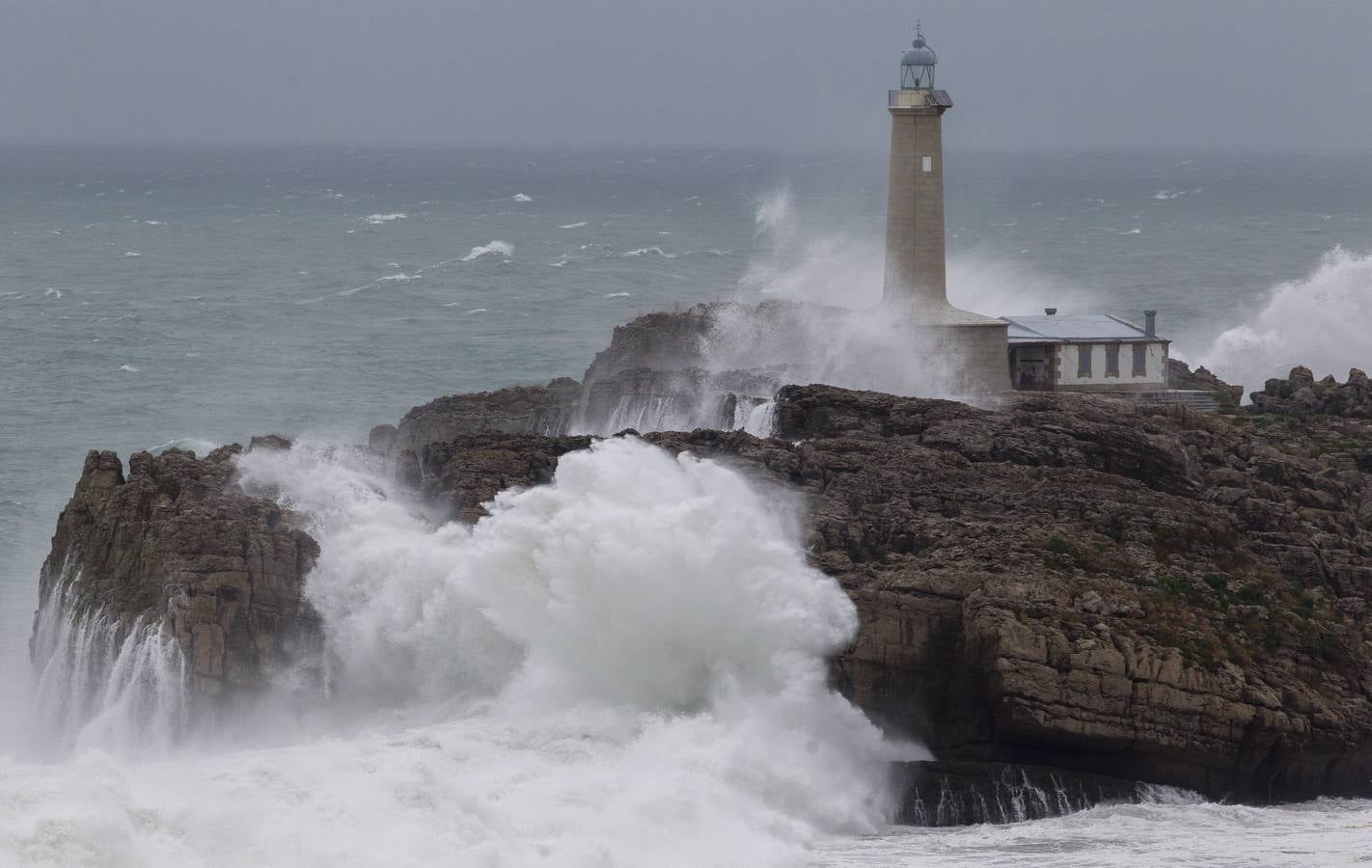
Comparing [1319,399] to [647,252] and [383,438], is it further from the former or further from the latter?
[647,252]

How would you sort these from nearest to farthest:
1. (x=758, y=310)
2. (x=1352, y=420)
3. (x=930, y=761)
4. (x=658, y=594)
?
(x=930, y=761), (x=658, y=594), (x=1352, y=420), (x=758, y=310)

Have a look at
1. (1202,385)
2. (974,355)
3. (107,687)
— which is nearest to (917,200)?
(974,355)

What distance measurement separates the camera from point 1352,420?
29531mm

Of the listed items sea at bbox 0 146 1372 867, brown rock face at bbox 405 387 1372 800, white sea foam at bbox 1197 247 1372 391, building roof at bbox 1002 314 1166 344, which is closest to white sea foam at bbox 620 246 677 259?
sea at bbox 0 146 1372 867

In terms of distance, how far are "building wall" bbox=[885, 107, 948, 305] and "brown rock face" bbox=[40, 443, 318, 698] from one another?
491 inches

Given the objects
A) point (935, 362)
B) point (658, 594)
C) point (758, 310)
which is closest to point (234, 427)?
point (758, 310)

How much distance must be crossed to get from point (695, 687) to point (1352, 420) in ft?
41.4

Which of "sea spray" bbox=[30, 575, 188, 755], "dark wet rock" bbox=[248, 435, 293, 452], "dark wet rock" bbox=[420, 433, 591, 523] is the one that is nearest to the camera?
"sea spray" bbox=[30, 575, 188, 755]

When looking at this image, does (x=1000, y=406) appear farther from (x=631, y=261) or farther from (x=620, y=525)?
(x=631, y=261)

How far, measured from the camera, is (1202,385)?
33.1 m

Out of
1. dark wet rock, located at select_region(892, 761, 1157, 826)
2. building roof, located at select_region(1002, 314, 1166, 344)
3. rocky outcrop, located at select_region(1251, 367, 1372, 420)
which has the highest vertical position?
building roof, located at select_region(1002, 314, 1166, 344)

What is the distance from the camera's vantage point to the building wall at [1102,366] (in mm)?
31609

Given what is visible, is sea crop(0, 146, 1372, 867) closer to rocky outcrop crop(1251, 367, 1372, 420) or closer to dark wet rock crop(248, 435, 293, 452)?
dark wet rock crop(248, 435, 293, 452)

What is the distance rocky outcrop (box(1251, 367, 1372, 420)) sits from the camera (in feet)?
100
